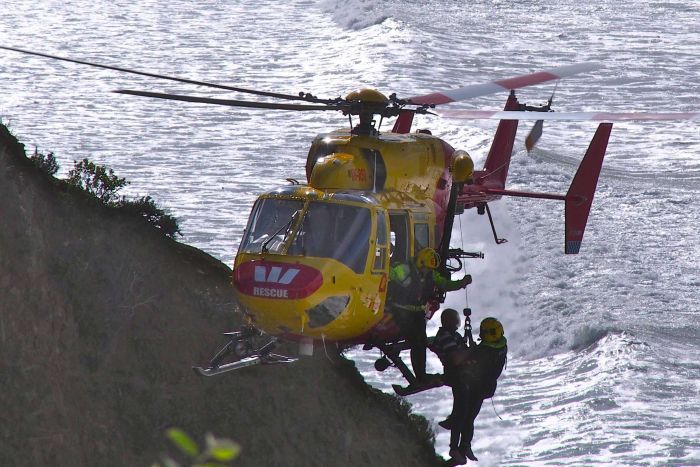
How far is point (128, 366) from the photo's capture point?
15281mm

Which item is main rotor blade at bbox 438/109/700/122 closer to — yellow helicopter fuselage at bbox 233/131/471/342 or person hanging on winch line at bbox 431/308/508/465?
yellow helicopter fuselage at bbox 233/131/471/342

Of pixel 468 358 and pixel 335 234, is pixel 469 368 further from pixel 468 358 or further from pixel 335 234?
pixel 335 234

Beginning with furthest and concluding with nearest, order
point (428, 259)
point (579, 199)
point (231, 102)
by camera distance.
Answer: point (579, 199) < point (428, 259) < point (231, 102)

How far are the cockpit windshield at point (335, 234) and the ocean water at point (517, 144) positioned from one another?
416 inches

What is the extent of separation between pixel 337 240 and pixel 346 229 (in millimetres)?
147

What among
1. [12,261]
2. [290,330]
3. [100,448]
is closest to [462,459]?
[290,330]

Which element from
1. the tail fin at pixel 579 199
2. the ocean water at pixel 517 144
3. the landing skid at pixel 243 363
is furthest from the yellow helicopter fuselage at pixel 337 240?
the ocean water at pixel 517 144

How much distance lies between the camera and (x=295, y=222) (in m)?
10.6

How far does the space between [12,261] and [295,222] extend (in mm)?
5857

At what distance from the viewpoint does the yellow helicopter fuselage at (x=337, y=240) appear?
1028cm

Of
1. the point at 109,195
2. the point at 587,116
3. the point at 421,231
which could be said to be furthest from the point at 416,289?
the point at 109,195

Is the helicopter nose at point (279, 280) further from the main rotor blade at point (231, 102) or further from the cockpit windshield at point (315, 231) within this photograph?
the main rotor blade at point (231, 102)

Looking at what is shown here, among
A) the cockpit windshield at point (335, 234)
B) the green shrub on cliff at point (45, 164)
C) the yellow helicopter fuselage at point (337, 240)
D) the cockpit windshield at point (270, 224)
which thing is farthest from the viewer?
the green shrub on cliff at point (45, 164)

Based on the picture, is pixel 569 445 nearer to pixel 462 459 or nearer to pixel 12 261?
pixel 462 459
